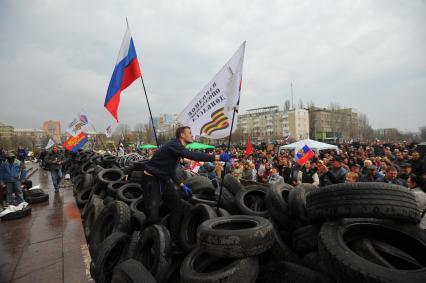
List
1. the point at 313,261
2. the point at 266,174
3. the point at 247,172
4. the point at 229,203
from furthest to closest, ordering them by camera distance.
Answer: the point at 247,172 < the point at 266,174 < the point at 229,203 < the point at 313,261

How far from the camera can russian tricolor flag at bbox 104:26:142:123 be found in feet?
19.4

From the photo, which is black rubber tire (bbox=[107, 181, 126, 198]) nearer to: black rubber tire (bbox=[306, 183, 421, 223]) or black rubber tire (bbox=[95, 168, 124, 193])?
black rubber tire (bbox=[95, 168, 124, 193])

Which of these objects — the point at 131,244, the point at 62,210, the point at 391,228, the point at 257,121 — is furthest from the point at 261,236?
the point at 257,121

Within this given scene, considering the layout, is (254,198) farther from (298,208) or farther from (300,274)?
(300,274)

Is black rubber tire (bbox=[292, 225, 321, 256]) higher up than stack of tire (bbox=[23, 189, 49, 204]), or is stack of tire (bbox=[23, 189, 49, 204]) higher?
black rubber tire (bbox=[292, 225, 321, 256])

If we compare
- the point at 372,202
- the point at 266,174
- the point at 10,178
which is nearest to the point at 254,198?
the point at 372,202

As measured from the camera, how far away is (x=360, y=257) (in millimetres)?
2545

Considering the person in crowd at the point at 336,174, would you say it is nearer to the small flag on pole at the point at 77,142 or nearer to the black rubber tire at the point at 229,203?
the black rubber tire at the point at 229,203

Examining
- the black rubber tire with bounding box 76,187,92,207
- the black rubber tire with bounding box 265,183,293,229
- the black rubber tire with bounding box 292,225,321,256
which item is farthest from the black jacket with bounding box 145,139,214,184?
the black rubber tire with bounding box 76,187,92,207

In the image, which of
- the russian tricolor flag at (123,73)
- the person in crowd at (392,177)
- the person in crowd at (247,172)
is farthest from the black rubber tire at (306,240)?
the person in crowd at (247,172)

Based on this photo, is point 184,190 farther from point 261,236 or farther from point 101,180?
point 101,180

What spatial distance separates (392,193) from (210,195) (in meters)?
4.15

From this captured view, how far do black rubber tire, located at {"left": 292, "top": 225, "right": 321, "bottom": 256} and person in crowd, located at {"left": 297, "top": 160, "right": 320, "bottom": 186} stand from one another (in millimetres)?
4754

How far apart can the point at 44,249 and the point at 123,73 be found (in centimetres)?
400
